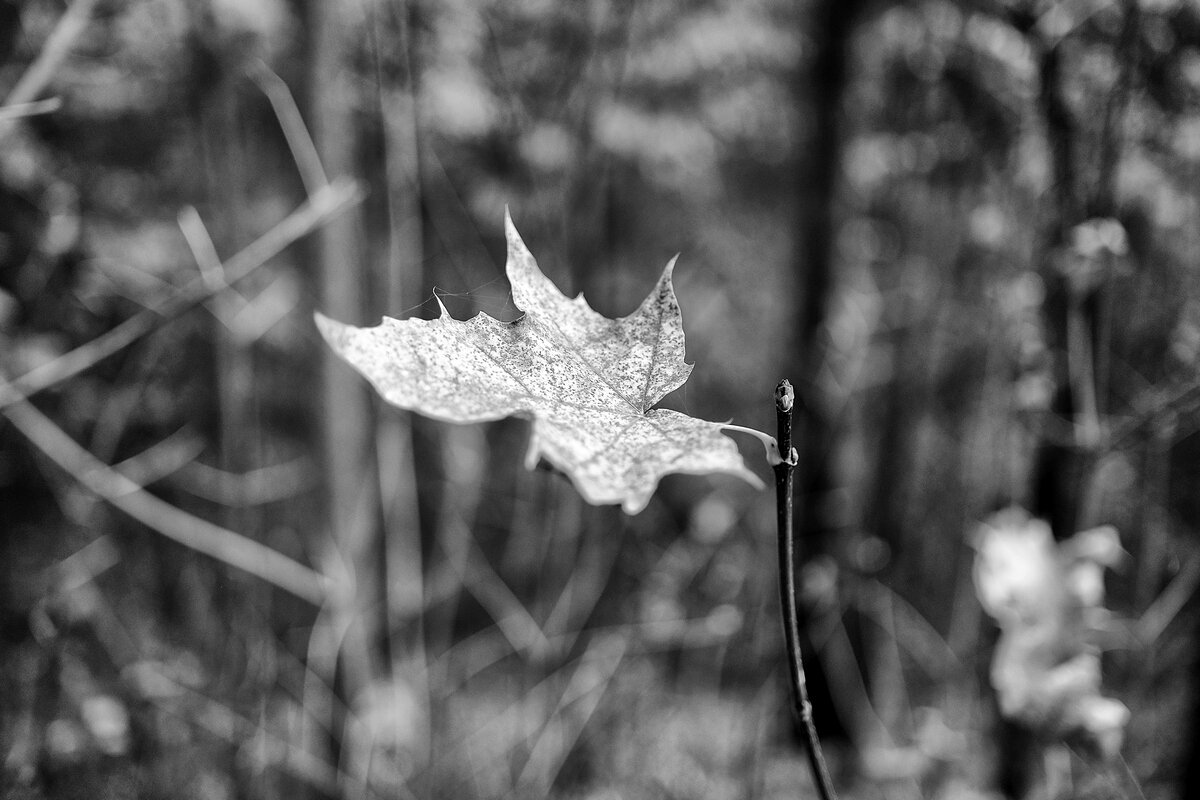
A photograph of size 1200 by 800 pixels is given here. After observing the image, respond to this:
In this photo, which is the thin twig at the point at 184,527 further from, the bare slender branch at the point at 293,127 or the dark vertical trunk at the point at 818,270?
the dark vertical trunk at the point at 818,270

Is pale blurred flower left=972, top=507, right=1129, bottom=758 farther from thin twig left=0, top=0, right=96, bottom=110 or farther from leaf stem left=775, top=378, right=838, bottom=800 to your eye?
thin twig left=0, top=0, right=96, bottom=110

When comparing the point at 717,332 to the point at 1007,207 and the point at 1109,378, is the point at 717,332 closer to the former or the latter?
the point at 1007,207

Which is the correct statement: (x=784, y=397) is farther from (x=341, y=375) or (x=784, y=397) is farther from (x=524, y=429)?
(x=524, y=429)

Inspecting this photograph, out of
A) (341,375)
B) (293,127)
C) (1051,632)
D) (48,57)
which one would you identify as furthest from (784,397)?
(341,375)

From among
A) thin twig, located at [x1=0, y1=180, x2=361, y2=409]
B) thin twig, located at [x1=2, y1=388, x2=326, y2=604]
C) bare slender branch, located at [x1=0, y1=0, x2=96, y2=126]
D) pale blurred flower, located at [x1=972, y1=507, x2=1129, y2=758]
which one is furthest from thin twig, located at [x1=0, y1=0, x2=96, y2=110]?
pale blurred flower, located at [x1=972, y1=507, x2=1129, y2=758]

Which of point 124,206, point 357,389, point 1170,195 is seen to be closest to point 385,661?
point 357,389
